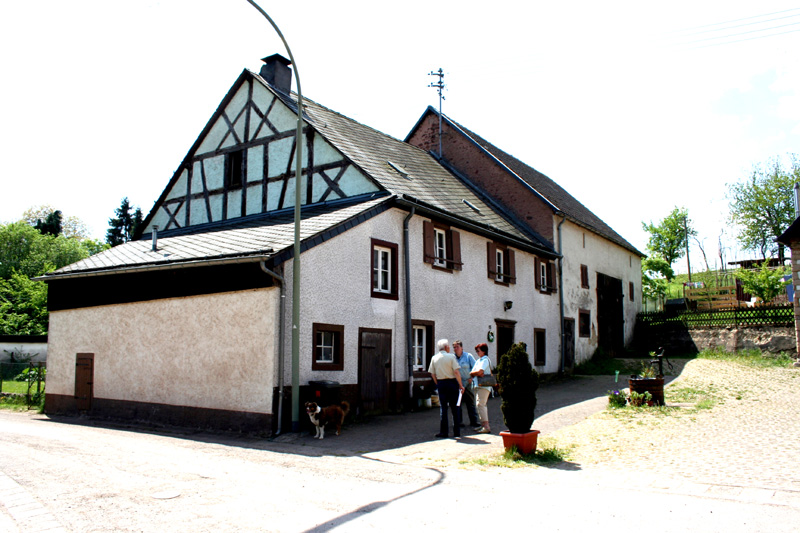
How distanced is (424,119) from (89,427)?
59.3 ft

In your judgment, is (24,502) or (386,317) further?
(386,317)

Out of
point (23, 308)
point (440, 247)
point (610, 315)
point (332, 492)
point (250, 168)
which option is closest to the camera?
point (332, 492)

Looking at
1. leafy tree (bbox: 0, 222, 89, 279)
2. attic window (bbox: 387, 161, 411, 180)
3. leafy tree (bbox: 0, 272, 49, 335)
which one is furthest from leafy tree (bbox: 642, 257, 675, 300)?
leafy tree (bbox: 0, 222, 89, 279)

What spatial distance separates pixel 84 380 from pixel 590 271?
19.4 meters

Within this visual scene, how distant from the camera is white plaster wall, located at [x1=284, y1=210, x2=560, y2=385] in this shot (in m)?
11.8

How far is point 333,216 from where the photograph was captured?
1328 cm

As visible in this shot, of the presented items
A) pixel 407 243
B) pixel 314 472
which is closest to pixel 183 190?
pixel 407 243

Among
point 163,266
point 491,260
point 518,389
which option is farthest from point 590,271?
point 518,389

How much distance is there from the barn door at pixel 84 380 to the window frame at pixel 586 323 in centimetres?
1728

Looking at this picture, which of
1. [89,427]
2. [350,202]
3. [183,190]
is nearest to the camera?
[89,427]

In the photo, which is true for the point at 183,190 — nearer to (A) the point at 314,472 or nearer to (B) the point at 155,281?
(B) the point at 155,281

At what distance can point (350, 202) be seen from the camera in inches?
587

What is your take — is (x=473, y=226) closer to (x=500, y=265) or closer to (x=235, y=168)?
(x=500, y=265)

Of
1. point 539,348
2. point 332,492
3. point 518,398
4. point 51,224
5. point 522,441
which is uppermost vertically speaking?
point 51,224
